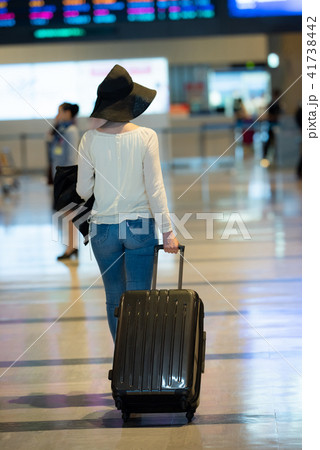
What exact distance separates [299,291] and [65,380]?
238cm

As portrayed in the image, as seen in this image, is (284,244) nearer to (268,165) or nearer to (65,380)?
(65,380)

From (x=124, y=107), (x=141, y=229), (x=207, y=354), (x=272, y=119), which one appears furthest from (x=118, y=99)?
(x=272, y=119)

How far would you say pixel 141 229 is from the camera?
3531 mm

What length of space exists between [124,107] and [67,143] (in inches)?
154

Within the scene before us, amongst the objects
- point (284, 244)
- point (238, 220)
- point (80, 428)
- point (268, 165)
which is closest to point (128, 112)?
point (80, 428)

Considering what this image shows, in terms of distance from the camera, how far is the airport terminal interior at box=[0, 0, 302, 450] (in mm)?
3426

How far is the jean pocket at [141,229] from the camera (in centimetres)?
355

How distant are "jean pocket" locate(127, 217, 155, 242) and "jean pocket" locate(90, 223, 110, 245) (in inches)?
4.7

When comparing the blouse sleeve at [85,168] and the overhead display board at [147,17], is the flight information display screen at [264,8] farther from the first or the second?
the blouse sleeve at [85,168]

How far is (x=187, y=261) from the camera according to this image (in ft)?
23.4

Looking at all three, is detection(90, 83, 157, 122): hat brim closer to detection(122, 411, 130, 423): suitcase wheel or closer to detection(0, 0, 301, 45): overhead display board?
detection(122, 411, 130, 423): suitcase wheel

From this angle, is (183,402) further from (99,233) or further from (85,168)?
(85,168)

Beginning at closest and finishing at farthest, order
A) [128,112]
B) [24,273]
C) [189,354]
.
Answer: [189,354] → [128,112] → [24,273]

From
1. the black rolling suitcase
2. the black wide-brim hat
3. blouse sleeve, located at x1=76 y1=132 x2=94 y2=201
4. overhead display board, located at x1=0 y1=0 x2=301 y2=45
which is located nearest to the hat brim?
the black wide-brim hat
